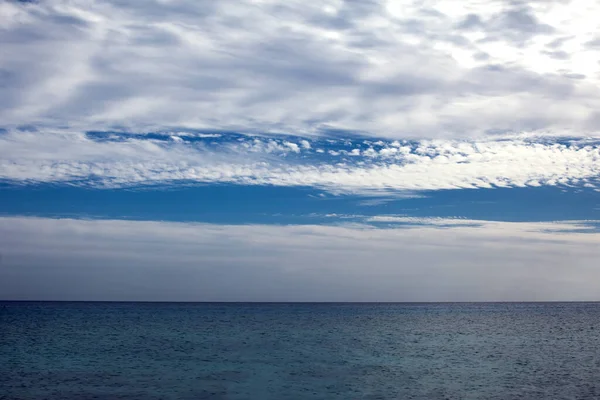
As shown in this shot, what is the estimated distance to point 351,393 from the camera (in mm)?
40562

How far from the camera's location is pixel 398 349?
69.5 metres

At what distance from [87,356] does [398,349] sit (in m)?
35.3

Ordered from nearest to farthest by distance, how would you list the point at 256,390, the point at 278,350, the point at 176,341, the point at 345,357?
1. the point at 256,390
2. the point at 345,357
3. the point at 278,350
4. the point at 176,341

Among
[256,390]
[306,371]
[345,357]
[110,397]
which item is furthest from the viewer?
[345,357]

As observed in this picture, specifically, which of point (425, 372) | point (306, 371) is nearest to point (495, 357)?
point (425, 372)

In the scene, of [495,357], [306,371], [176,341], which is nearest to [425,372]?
[306,371]

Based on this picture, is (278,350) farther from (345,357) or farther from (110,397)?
(110,397)

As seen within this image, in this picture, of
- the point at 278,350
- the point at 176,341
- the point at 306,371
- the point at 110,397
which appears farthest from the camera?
the point at 176,341

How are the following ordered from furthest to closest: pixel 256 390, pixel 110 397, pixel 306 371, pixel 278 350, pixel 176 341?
1. pixel 176 341
2. pixel 278 350
3. pixel 306 371
4. pixel 256 390
5. pixel 110 397

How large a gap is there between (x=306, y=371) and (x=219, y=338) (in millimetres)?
36649

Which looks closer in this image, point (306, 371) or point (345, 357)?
point (306, 371)

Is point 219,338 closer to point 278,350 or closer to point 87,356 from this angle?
point 278,350

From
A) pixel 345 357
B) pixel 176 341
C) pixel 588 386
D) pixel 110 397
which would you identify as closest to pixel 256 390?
pixel 110 397

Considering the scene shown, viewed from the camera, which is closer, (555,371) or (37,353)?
(555,371)
